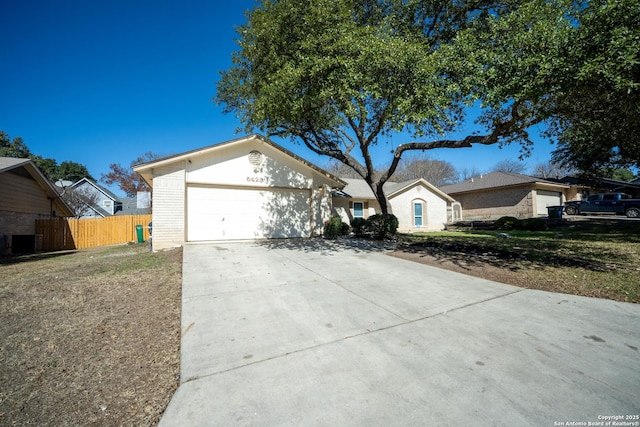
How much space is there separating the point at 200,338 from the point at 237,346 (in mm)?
523

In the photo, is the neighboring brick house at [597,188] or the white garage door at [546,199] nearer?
the white garage door at [546,199]

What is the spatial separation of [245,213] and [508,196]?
76.7ft

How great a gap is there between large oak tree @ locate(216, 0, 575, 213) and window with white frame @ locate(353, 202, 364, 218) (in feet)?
27.3

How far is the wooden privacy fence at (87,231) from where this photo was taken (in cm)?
1431

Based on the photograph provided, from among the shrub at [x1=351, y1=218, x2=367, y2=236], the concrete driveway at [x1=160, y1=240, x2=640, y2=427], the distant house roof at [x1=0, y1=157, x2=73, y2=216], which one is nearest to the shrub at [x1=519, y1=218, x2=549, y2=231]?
the shrub at [x1=351, y1=218, x2=367, y2=236]

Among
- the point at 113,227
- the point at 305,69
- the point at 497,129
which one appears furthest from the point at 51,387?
the point at 113,227

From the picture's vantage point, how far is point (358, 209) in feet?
60.3

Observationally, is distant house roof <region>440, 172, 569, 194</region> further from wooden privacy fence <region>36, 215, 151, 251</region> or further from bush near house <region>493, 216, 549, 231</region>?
wooden privacy fence <region>36, 215, 151, 251</region>

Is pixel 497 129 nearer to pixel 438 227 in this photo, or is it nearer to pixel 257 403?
pixel 257 403

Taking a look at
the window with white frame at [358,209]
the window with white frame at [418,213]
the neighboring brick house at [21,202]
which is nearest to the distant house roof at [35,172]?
the neighboring brick house at [21,202]

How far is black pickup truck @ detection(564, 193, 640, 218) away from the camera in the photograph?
20.1 meters

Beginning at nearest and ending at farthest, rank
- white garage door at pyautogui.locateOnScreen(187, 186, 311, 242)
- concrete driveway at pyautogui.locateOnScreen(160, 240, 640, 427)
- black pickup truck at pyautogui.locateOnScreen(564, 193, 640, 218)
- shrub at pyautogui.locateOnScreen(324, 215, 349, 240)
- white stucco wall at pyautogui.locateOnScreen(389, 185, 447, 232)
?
1. concrete driveway at pyautogui.locateOnScreen(160, 240, 640, 427)
2. white garage door at pyautogui.locateOnScreen(187, 186, 311, 242)
3. shrub at pyautogui.locateOnScreen(324, 215, 349, 240)
4. white stucco wall at pyautogui.locateOnScreen(389, 185, 447, 232)
5. black pickup truck at pyautogui.locateOnScreen(564, 193, 640, 218)

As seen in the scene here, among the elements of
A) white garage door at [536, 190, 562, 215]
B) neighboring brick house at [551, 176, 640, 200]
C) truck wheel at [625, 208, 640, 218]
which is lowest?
truck wheel at [625, 208, 640, 218]

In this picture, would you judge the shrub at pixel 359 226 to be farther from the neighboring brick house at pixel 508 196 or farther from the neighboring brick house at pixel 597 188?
the neighboring brick house at pixel 597 188
